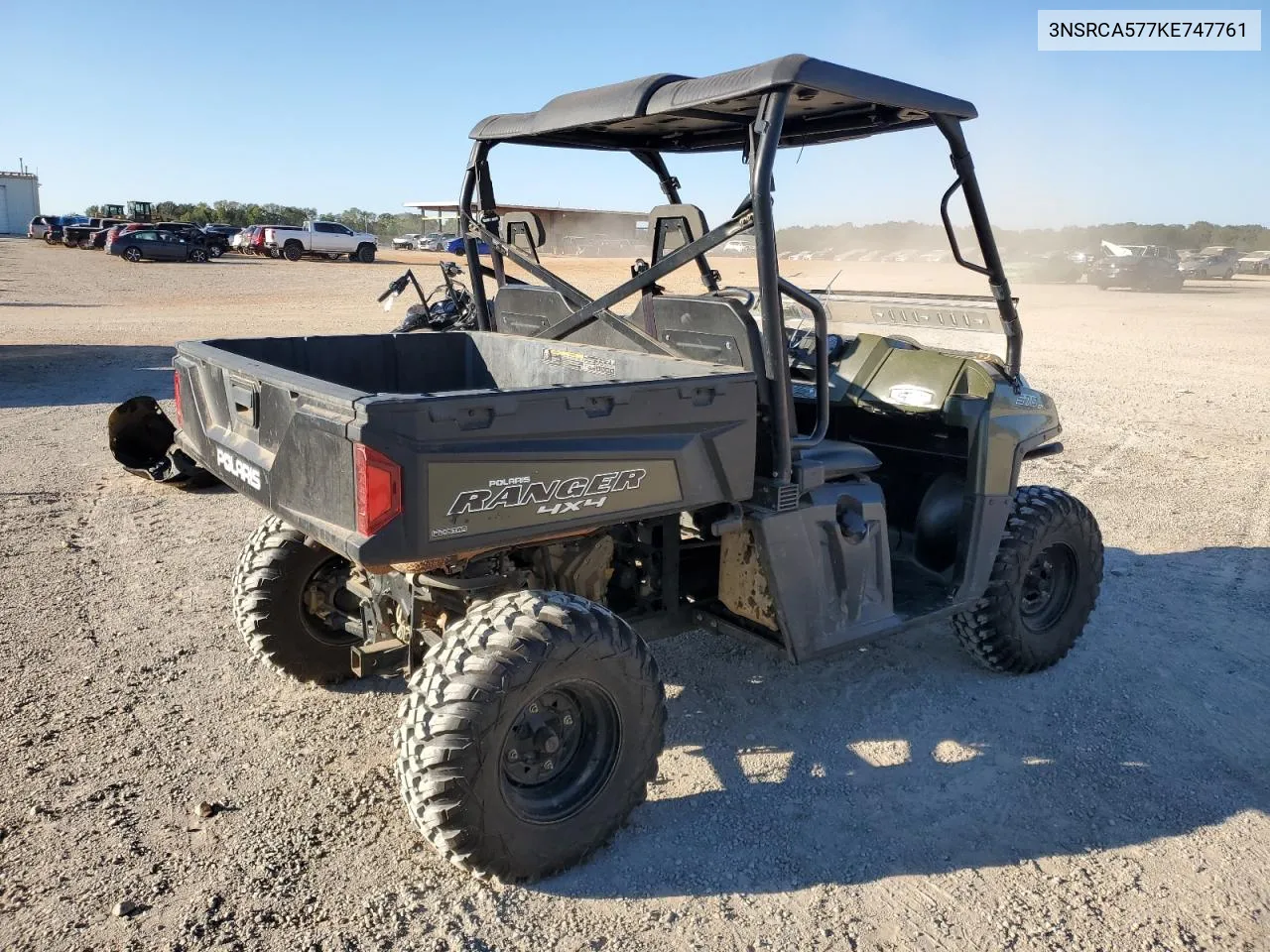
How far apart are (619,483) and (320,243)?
132ft

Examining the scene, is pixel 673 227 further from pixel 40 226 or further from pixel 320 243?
pixel 40 226

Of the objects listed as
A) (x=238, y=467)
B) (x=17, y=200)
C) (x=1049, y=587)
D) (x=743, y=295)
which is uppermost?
(x=17, y=200)

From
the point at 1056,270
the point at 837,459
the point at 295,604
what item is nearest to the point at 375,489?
the point at 295,604

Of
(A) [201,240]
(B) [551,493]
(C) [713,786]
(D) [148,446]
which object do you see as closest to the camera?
(B) [551,493]

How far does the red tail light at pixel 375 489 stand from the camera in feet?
8.61

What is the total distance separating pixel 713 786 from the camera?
357cm

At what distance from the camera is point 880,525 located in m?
3.83

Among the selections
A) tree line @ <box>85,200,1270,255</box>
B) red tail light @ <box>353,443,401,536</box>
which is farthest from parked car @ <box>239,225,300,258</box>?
red tail light @ <box>353,443,401,536</box>

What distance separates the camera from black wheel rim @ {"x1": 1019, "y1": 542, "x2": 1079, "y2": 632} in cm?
456

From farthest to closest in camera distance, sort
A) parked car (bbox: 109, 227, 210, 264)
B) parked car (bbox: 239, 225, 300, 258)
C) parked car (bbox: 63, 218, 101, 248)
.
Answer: parked car (bbox: 63, 218, 101, 248) < parked car (bbox: 239, 225, 300, 258) < parked car (bbox: 109, 227, 210, 264)

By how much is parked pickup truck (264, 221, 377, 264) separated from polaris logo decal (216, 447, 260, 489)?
38953 mm

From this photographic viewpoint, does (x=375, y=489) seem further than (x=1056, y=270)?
No

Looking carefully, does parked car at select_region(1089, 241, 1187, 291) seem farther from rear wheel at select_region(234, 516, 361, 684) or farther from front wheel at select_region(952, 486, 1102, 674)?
rear wheel at select_region(234, 516, 361, 684)

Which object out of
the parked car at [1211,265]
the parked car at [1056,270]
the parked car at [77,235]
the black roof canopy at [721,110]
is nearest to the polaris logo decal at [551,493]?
the black roof canopy at [721,110]
